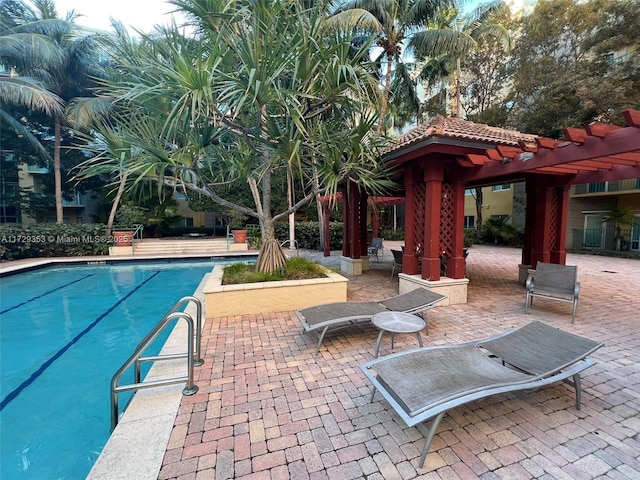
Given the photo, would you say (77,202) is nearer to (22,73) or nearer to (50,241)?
(22,73)

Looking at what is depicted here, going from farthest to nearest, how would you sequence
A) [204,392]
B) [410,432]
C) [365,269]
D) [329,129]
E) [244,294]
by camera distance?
1. [365,269]
2. [329,129]
3. [244,294]
4. [204,392]
5. [410,432]

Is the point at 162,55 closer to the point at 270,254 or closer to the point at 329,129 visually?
the point at 329,129

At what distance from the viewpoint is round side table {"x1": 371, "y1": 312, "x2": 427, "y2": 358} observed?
3652 mm

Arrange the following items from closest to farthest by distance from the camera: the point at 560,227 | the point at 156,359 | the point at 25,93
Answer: the point at 156,359
the point at 560,227
the point at 25,93

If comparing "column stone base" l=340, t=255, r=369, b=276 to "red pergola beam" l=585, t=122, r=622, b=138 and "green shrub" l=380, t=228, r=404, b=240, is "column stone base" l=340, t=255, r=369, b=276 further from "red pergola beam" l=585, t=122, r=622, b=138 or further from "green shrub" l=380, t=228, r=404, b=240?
"green shrub" l=380, t=228, r=404, b=240

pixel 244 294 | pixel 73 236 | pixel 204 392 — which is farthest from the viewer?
pixel 73 236

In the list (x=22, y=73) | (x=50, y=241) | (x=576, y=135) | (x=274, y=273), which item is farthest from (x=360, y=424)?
(x=22, y=73)

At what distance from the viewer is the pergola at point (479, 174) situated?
4238 millimetres

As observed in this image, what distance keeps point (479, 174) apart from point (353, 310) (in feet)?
12.6

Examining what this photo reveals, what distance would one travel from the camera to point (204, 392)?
305cm

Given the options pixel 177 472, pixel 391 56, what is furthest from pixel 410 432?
pixel 391 56

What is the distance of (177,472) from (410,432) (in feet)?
5.99

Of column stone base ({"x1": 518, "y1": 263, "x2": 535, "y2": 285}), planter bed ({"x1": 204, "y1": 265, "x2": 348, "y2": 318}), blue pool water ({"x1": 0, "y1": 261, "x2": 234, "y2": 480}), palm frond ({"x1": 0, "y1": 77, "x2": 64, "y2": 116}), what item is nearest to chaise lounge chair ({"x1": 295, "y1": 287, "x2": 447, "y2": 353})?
planter bed ({"x1": 204, "y1": 265, "x2": 348, "y2": 318})

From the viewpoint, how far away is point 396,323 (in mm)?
3873
